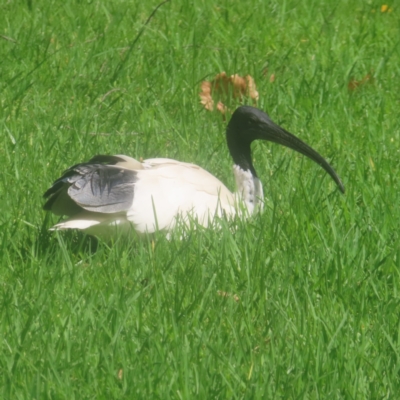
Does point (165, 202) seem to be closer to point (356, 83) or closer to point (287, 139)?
point (287, 139)

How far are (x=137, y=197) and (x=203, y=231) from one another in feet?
0.99

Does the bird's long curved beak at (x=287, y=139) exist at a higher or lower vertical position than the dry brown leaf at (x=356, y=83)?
higher

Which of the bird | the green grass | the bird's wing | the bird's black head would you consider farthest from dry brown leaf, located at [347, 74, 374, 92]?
the bird's wing

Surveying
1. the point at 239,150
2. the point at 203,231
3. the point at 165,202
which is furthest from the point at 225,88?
the point at 203,231

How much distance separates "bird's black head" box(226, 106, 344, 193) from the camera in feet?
15.1

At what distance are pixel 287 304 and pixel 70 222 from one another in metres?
0.98

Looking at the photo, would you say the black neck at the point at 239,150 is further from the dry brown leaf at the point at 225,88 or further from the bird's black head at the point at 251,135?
the dry brown leaf at the point at 225,88

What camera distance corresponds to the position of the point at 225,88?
5770 mm

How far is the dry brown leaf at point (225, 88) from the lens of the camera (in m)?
5.73

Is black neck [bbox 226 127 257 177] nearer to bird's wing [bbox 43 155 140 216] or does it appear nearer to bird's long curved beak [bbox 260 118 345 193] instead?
bird's long curved beak [bbox 260 118 345 193]

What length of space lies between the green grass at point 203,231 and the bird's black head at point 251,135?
16 cm

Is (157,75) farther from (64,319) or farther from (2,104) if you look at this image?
(64,319)

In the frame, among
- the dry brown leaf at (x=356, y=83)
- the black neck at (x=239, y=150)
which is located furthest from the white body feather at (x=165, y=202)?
the dry brown leaf at (x=356, y=83)

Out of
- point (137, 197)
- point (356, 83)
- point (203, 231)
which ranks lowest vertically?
point (356, 83)
